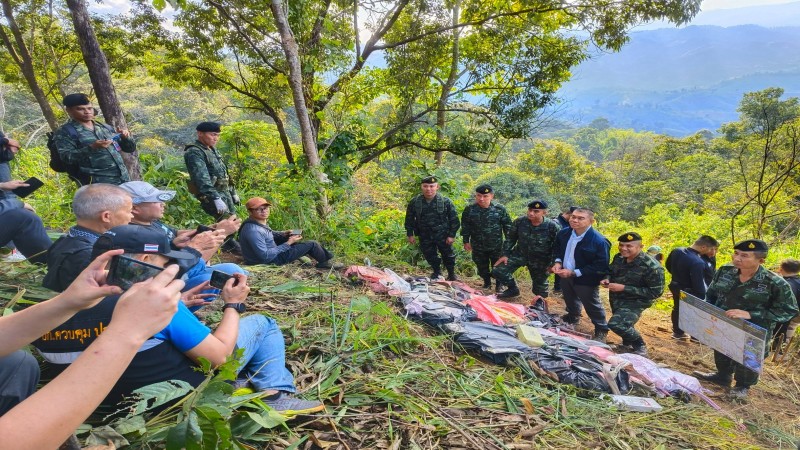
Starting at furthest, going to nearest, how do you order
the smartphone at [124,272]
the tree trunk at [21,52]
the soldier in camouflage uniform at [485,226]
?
1. the tree trunk at [21,52]
2. the soldier in camouflage uniform at [485,226]
3. the smartphone at [124,272]

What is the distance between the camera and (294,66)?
5609 millimetres

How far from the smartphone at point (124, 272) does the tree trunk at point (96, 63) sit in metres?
3.81

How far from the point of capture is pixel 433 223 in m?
5.69

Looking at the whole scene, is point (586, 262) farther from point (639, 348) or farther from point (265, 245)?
point (265, 245)

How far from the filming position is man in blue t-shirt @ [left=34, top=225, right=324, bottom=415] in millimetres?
1442

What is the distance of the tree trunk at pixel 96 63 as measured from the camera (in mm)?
3912

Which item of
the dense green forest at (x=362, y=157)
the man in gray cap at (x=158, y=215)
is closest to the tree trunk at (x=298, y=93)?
the dense green forest at (x=362, y=157)

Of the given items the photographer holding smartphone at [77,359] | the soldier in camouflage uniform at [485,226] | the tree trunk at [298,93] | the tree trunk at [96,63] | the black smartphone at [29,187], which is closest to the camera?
the photographer holding smartphone at [77,359]

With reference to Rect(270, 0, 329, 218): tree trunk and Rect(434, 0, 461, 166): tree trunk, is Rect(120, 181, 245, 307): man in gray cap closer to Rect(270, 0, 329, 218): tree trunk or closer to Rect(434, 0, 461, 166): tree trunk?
Rect(270, 0, 329, 218): tree trunk

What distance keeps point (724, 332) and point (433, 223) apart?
3384 millimetres

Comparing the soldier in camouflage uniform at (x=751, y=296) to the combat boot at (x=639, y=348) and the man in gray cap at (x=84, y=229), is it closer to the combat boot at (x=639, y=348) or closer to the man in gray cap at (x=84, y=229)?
the combat boot at (x=639, y=348)

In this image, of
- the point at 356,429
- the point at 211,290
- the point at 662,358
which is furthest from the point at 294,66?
the point at 662,358

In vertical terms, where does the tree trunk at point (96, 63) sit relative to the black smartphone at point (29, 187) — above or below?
above

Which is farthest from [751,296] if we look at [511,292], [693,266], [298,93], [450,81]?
[450,81]
